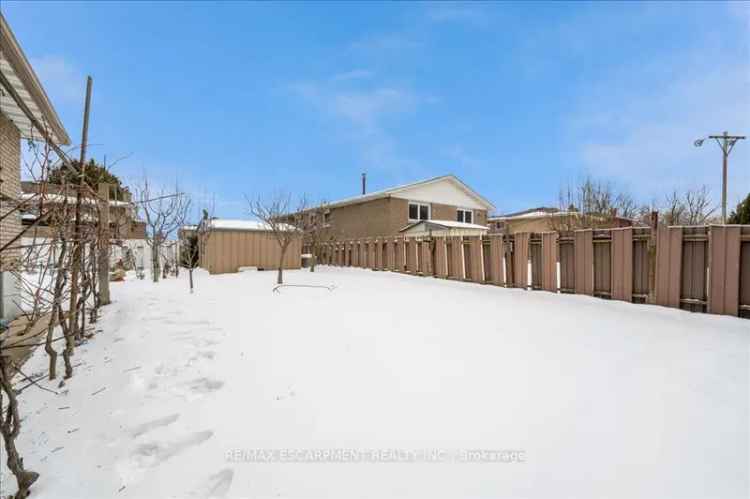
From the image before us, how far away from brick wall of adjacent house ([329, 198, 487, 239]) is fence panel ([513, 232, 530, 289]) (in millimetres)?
10782

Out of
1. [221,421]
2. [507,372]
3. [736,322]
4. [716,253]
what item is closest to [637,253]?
[716,253]

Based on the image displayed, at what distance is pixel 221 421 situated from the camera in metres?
2.57

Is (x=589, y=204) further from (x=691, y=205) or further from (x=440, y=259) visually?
(x=440, y=259)

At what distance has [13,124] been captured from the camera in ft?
22.9

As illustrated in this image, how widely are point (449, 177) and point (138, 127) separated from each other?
15849 mm

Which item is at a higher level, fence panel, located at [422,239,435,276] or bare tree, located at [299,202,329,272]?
bare tree, located at [299,202,329,272]

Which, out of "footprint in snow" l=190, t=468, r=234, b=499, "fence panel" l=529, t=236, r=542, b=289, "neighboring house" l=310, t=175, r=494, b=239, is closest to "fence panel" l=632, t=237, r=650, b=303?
"fence panel" l=529, t=236, r=542, b=289

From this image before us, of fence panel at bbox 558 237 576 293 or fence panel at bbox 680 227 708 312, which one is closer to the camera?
fence panel at bbox 680 227 708 312

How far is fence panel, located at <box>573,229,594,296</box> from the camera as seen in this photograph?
626cm

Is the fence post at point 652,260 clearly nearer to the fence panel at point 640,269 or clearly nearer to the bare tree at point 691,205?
the fence panel at point 640,269

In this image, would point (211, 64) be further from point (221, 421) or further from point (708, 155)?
point (708, 155)

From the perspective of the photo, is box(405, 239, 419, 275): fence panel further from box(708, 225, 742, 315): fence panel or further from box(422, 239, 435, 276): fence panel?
box(708, 225, 742, 315): fence panel

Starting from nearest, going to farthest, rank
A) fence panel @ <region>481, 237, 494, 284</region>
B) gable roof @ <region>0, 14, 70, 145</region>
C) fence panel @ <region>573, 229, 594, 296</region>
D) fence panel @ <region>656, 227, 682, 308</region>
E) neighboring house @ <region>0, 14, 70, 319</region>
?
gable roof @ <region>0, 14, 70, 145</region>, neighboring house @ <region>0, 14, 70, 319</region>, fence panel @ <region>656, 227, 682, 308</region>, fence panel @ <region>573, 229, 594, 296</region>, fence panel @ <region>481, 237, 494, 284</region>

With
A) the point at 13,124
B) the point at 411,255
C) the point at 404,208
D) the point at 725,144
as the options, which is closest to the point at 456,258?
the point at 411,255
